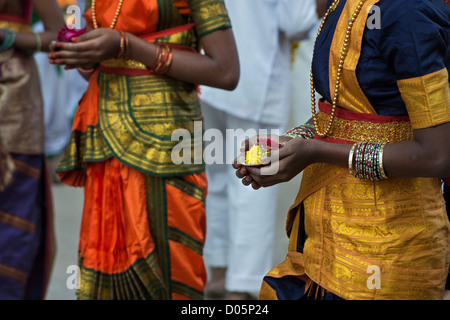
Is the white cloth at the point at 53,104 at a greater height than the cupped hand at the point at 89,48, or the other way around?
the white cloth at the point at 53,104

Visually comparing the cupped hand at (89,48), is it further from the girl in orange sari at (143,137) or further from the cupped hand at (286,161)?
the cupped hand at (286,161)

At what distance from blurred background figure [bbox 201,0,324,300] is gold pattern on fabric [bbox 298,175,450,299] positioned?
80.2 inches

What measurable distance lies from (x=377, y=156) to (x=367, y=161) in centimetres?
3

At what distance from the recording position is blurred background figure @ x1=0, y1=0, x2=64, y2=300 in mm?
3111

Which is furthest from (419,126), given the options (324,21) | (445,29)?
(324,21)

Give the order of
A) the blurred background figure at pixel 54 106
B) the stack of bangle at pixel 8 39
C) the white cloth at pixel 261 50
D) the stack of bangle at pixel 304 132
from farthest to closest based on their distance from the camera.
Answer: the blurred background figure at pixel 54 106 < the white cloth at pixel 261 50 < the stack of bangle at pixel 8 39 < the stack of bangle at pixel 304 132

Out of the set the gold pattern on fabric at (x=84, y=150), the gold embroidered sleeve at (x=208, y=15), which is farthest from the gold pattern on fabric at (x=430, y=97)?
the gold pattern on fabric at (x=84, y=150)

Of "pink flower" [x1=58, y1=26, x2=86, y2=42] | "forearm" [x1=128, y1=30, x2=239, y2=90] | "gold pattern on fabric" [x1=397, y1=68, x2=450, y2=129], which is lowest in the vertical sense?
"gold pattern on fabric" [x1=397, y1=68, x2=450, y2=129]

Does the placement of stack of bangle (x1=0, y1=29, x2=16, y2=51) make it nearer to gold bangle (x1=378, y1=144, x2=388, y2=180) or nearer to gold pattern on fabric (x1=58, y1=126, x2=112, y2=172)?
gold pattern on fabric (x1=58, y1=126, x2=112, y2=172)

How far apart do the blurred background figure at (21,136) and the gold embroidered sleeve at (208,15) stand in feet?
3.51

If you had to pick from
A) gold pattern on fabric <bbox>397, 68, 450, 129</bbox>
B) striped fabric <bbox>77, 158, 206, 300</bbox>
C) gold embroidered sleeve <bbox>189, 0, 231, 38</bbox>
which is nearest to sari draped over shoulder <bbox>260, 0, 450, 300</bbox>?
gold pattern on fabric <bbox>397, 68, 450, 129</bbox>

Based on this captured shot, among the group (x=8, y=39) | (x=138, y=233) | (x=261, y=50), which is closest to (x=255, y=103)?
(x=261, y=50)

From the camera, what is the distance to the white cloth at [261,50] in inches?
143

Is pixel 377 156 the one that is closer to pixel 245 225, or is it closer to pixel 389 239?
pixel 389 239
